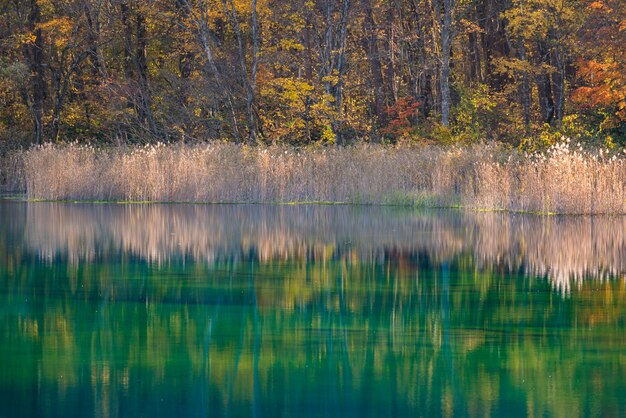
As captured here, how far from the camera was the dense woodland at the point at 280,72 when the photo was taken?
115 ft

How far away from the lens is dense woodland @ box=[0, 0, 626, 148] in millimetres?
35094

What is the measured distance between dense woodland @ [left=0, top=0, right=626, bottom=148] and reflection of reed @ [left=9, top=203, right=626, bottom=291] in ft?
35.8

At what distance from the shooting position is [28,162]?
1176 inches

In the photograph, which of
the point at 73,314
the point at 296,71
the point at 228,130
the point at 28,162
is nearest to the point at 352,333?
the point at 73,314

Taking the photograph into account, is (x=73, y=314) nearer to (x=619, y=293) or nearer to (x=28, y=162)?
(x=619, y=293)

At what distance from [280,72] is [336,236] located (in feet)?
79.6

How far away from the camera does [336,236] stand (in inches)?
707

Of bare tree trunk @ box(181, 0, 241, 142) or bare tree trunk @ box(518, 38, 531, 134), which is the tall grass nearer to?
bare tree trunk @ box(181, 0, 241, 142)

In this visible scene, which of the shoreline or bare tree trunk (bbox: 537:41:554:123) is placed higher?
bare tree trunk (bbox: 537:41:554:123)

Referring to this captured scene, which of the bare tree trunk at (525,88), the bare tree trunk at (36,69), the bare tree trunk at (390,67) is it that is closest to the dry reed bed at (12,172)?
the bare tree trunk at (36,69)

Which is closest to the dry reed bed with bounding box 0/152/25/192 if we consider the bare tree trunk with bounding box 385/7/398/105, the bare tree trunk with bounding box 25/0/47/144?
the bare tree trunk with bounding box 25/0/47/144

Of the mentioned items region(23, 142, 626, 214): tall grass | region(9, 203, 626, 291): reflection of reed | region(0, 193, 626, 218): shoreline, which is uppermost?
region(23, 142, 626, 214): tall grass

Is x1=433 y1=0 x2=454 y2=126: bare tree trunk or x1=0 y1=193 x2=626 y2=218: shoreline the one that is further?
x1=433 y1=0 x2=454 y2=126: bare tree trunk

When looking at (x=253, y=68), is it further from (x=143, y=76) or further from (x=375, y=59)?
(x=375, y=59)
